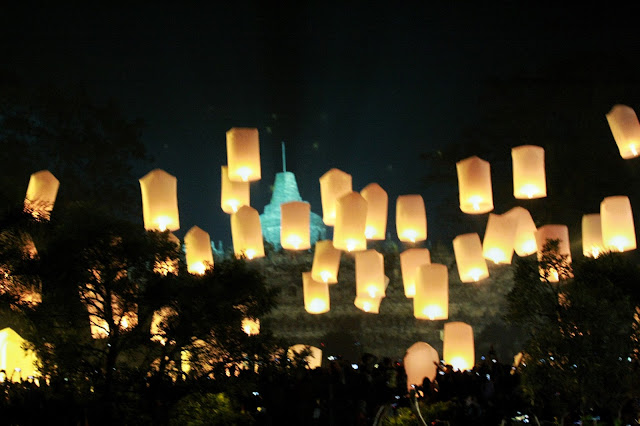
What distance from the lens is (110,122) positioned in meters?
12.2

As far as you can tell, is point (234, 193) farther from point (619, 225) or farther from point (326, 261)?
point (619, 225)

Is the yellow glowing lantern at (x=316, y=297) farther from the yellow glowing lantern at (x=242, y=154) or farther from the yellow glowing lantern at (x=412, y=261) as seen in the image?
the yellow glowing lantern at (x=242, y=154)

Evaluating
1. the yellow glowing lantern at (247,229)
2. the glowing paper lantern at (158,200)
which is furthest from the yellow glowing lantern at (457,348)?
the glowing paper lantern at (158,200)

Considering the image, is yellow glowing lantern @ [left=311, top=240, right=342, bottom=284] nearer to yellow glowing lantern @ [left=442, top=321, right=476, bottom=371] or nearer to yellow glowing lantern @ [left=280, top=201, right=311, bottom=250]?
yellow glowing lantern @ [left=280, top=201, right=311, bottom=250]

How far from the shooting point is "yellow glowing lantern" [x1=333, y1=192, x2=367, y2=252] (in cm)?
749

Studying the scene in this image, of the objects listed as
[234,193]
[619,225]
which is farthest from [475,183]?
[234,193]

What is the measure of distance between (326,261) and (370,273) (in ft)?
1.83

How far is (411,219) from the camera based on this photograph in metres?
8.31

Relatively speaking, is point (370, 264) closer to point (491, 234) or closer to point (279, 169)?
point (491, 234)

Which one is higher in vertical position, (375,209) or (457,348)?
(375,209)

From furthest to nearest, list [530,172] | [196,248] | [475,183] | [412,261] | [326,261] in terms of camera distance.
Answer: [412,261]
[326,261]
[196,248]
[475,183]
[530,172]

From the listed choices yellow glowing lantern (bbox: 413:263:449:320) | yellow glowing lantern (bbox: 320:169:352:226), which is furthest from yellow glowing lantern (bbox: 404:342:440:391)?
yellow glowing lantern (bbox: 320:169:352:226)

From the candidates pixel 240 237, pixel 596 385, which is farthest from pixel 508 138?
pixel 596 385

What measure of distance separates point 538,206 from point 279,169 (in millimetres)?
5945
